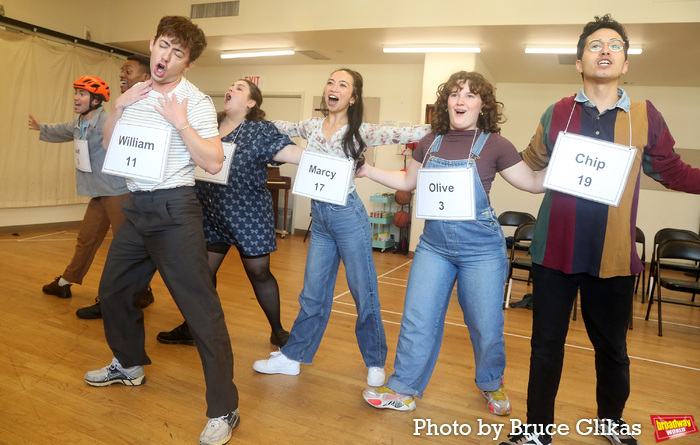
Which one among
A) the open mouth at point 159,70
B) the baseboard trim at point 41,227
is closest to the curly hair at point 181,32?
the open mouth at point 159,70

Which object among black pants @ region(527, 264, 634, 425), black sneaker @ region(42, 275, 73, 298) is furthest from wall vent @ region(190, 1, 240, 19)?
black pants @ region(527, 264, 634, 425)

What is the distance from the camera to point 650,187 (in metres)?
8.37

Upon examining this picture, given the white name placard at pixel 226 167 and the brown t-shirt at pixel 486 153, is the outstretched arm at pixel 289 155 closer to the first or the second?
the white name placard at pixel 226 167

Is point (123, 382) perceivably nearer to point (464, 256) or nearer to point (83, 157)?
point (464, 256)

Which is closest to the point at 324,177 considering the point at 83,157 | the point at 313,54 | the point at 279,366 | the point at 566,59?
the point at 279,366

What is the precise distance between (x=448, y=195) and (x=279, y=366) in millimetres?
1310

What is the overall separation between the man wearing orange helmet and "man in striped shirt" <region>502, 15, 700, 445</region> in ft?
9.56

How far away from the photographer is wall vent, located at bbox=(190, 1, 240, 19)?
726cm

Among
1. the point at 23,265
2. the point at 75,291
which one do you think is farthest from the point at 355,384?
the point at 23,265

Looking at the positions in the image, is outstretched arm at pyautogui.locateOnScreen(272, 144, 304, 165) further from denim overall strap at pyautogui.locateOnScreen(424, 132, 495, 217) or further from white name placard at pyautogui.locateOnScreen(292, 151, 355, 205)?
denim overall strap at pyautogui.locateOnScreen(424, 132, 495, 217)

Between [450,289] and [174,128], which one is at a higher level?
[174,128]

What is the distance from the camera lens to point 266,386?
2568 mm

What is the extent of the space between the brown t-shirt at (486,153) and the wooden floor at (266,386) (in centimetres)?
115

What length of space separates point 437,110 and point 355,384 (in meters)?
1.46
